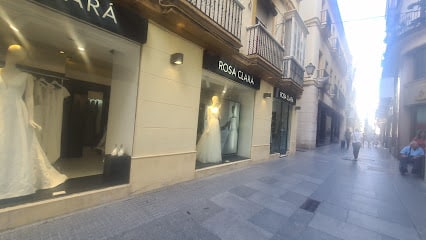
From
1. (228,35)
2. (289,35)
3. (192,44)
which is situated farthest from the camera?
(289,35)

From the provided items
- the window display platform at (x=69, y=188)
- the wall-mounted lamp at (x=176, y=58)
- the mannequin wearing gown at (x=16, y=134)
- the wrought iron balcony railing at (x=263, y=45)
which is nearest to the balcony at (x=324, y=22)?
the wrought iron balcony railing at (x=263, y=45)

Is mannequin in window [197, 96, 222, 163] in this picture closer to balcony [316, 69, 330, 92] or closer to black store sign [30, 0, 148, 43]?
black store sign [30, 0, 148, 43]

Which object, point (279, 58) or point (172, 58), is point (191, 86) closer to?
point (172, 58)

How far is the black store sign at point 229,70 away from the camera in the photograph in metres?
6.09

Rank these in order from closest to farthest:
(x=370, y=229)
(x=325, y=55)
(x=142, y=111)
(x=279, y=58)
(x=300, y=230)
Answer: (x=300, y=230) < (x=370, y=229) < (x=142, y=111) < (x=279, y=58) < (x=325, y=55)

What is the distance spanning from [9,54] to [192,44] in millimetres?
3371

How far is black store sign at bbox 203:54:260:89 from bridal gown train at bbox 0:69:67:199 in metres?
3.83

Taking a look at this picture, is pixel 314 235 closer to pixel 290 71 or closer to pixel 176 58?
pixel 176 58

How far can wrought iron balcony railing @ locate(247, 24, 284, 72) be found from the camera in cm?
752

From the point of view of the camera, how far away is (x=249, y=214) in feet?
12.9

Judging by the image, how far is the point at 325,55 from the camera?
18156 millimetres

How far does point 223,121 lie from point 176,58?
12.3 ft

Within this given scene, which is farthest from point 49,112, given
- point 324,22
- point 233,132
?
point 324,22

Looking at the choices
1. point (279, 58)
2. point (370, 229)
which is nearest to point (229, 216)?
point (370, 229)
